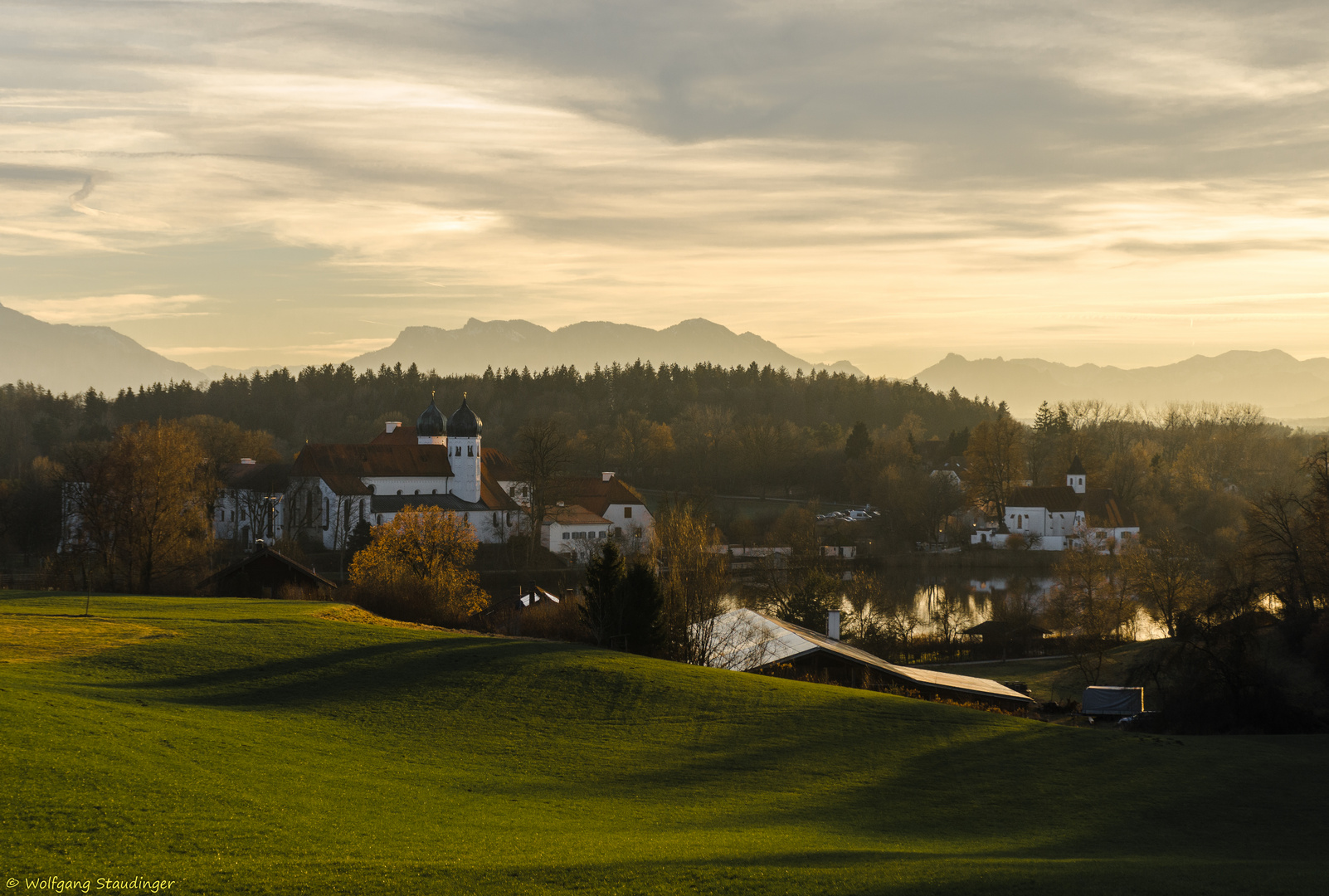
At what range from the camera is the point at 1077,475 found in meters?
104

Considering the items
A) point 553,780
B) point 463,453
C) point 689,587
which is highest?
point 463,453

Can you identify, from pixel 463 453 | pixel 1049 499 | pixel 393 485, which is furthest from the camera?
pixel 1049 499

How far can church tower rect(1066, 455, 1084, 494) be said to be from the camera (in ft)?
341

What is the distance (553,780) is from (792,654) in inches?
645

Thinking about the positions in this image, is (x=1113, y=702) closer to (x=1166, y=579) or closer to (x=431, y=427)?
(x=1166, y=579)

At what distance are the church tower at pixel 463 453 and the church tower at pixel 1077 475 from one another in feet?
197

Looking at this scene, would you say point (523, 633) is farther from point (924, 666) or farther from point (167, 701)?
point (167, 701)

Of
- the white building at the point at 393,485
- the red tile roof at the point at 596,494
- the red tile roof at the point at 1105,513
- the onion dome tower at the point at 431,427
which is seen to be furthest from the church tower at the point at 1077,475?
the onion dome tower at the point at 431,427

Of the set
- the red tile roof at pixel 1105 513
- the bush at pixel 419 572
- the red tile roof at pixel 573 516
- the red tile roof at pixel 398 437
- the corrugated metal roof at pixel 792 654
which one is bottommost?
the corrugated metal roof at pixel 792 654

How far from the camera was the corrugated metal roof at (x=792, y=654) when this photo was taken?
32.1m

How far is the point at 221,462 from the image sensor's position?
8281 centimetres

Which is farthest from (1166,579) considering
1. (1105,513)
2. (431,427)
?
(431,427)

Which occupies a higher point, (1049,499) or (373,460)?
(373,460)

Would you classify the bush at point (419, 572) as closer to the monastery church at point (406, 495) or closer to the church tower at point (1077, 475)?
the monastery church at point (406, 495)
